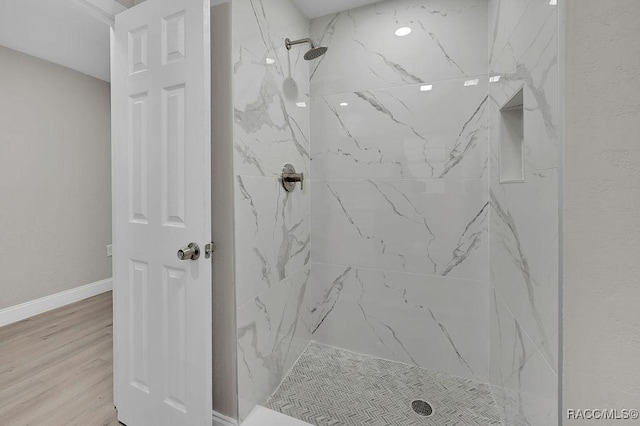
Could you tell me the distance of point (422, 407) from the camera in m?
1.56

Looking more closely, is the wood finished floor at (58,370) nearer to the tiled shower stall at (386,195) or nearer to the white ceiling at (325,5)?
the tiled shower stall at (386,195)

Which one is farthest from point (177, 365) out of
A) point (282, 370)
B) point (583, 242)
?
point (583, 242)

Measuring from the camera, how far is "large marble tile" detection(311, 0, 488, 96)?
5.62 ft

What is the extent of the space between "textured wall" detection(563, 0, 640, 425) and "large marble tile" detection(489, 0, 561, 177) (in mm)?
60

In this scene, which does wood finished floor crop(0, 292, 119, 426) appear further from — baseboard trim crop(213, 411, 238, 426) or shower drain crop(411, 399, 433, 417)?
shower drain crop(411, 399, 433, 417)

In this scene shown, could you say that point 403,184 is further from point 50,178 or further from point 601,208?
point 50,178

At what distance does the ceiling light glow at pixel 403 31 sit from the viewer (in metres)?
1.83


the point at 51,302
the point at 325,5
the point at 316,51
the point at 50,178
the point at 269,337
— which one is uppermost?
the point at 325,5

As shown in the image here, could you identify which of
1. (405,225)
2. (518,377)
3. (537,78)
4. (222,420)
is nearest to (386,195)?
(405,225)

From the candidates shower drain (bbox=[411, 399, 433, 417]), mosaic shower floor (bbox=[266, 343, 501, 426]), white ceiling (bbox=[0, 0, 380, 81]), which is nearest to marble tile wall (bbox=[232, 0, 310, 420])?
mosaic shower floor (bbox=[266, 343, 501, 426])

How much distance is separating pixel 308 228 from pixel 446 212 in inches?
38.7

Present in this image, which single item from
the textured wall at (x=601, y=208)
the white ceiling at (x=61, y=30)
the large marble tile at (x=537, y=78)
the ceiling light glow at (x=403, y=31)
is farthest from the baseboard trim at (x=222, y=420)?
the ceiling light glow at (x=403, y=31)

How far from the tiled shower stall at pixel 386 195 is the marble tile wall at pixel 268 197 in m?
0.01

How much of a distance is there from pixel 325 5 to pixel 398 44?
0.59 m
